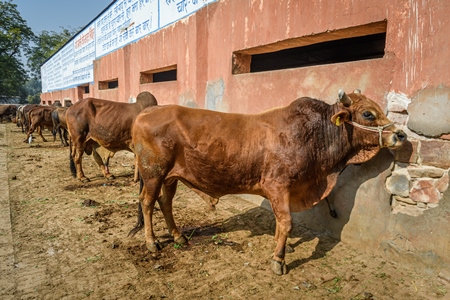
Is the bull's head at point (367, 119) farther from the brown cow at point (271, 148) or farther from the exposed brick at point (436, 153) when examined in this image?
the exposed brick at point (436, 153)

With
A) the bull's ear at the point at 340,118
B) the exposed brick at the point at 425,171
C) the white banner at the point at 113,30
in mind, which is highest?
the white banner at the point at 113,30

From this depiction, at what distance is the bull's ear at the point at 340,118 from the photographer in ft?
10.6

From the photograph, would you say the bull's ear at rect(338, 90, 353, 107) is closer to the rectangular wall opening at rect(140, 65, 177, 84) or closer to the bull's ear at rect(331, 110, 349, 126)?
the bull's ear at rect(331, 110, 349, 126)

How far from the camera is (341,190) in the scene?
3.95 metres

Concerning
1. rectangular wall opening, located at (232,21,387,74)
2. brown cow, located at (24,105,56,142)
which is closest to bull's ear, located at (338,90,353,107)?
rectangular wall opening, located at (232,21,387,74)

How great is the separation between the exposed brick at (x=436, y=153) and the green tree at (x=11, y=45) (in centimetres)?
4515

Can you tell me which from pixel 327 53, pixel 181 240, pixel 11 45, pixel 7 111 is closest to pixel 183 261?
pixel 181 240

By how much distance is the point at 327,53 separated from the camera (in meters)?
8.20

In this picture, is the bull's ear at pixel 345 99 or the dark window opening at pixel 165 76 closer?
the bull's ear at pixel 345 99

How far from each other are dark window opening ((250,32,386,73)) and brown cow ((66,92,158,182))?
11.5 feet

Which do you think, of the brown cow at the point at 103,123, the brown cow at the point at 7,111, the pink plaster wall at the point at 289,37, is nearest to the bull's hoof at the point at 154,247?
the pink plaster wall at the point at 289,37

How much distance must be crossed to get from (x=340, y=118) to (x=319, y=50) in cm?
513

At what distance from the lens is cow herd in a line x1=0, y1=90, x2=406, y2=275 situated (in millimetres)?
3312

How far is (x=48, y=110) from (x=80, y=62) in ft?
22.0
